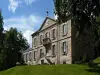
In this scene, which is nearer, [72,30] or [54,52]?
[72,30]

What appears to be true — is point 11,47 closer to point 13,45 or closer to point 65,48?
point 13,45

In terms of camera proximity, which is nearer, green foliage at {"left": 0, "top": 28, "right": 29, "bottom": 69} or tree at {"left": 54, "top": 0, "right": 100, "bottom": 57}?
tree at {"left": 54, "top": 0, "right": 100, "bottom": 57}

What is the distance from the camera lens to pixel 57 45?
58.6 m

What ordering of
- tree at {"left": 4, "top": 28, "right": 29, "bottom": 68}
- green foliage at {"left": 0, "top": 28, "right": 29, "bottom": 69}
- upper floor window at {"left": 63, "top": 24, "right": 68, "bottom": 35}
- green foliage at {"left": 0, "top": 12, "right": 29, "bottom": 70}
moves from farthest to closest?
tree at {"left": 4, "top": 28, "right": 29, "bottom": 68} < green foliage at {"left": 0, "top": 28, "right": 29, "bottom": 69} < green foliage at {"left": 0, "top": 12, "right": 29, "bottom": 70} < upper floor window at {"left": 63, "top": 24, "right": 68, "bottom": 35}

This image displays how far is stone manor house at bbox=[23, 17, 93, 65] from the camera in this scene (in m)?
54.1

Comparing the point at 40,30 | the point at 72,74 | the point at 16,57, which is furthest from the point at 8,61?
the point at 72,74

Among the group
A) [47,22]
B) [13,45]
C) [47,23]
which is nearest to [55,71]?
[47,23]

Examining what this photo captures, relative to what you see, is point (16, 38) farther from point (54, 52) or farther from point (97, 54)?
point (97, 54)

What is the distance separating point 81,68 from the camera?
29719 mm

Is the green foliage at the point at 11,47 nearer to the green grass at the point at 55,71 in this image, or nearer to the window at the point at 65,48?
the window at the point at 65,48

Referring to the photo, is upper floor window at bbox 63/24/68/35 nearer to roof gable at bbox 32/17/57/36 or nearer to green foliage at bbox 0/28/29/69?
roof gable at bbox 32/17/57/36

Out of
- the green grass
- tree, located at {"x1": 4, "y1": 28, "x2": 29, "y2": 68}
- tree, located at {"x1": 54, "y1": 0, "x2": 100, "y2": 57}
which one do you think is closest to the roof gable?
tree, located at {"x1": 4, "y1": 28, "x2": 29, "y2": 68}

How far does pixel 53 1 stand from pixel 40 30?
34.4 m

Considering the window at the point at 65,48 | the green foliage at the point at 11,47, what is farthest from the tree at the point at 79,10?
the green foliage at the point at 11,47
